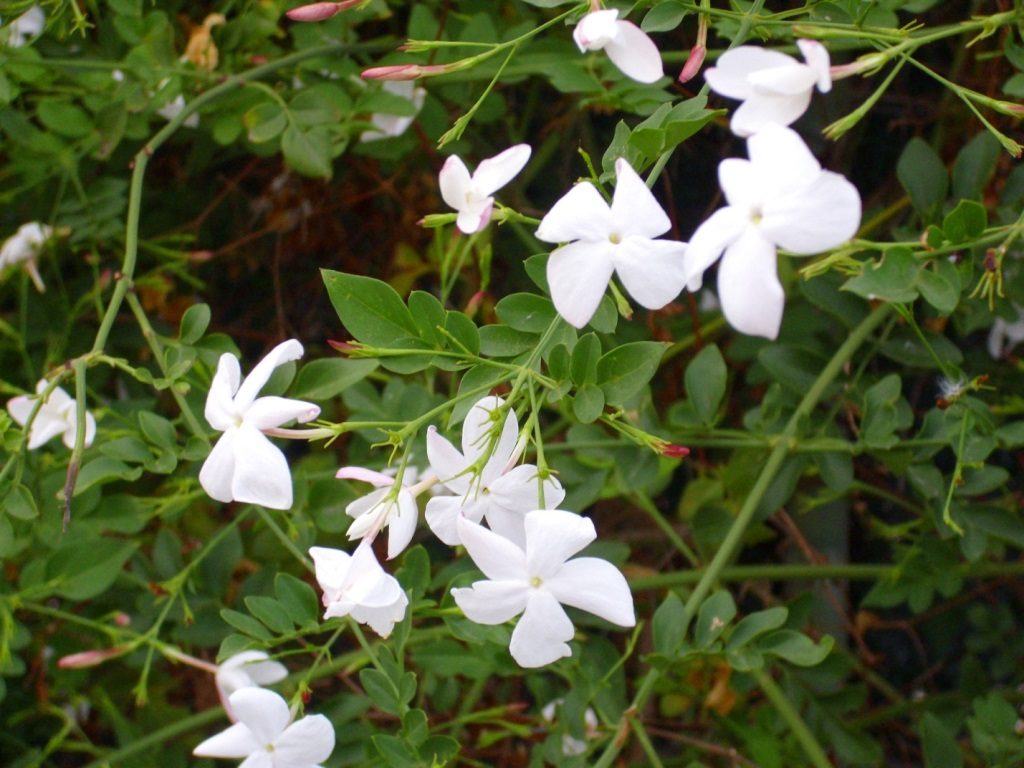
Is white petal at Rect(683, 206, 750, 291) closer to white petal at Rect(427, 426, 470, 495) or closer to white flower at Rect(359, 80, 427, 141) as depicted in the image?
white petal at Rect(427, 426, 470, 495)

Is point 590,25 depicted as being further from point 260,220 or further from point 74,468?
point 260,220

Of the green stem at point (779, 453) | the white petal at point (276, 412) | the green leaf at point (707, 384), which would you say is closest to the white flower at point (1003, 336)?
the green stem at point (779, 453)

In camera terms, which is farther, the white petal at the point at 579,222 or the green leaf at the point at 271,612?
the green leaf at the point at 271,612

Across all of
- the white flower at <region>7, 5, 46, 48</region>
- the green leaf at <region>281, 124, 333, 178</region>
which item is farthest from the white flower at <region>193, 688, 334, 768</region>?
the white flower at <region>7, 5, 46, 48</region>

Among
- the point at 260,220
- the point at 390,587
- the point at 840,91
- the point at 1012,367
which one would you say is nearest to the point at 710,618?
the point at 390,587

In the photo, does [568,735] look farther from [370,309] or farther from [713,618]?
[370,309]

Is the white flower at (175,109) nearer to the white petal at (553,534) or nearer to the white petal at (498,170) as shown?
the white petal at (498,170)
